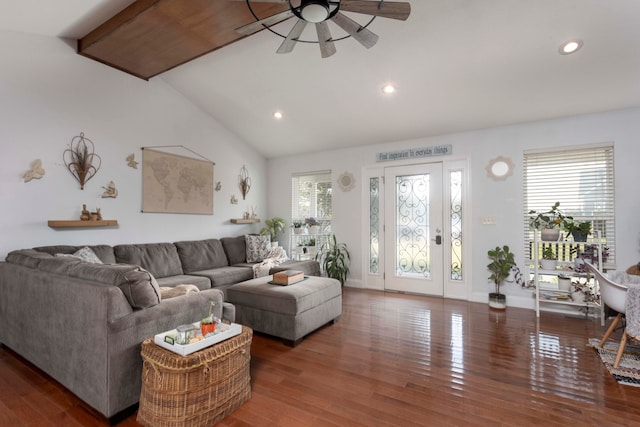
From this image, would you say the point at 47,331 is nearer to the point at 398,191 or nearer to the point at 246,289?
the point at 246,289

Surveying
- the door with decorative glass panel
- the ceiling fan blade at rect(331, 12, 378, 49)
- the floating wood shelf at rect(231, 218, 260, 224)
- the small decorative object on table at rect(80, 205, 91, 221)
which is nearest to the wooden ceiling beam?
the ceiling fan blade at rect(331, 12, 378, 49)

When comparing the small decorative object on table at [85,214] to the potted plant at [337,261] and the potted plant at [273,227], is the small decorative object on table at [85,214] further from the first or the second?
the potted plant at [337,261]

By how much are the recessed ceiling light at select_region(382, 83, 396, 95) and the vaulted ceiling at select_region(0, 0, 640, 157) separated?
0.25 feet

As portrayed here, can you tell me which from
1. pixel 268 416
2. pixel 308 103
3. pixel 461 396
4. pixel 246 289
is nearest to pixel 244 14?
pixel 308 103

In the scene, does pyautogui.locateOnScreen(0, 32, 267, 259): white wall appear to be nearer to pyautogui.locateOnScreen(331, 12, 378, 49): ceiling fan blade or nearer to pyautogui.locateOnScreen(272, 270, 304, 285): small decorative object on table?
pyautogui.locateOnScreen(272, 270, 304, 285): small decorative object on table

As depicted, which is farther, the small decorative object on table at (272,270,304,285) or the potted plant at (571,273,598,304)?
the potted plant at (571,273,598,304)

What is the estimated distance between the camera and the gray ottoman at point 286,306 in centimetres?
298

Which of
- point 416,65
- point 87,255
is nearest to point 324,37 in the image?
point 416,65

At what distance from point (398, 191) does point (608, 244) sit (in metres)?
2.76

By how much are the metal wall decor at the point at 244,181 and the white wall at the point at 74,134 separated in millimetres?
928

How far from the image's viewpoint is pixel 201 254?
459 cm

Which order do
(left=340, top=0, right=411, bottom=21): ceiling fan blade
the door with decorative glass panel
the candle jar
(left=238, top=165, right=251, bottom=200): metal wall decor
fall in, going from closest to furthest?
the candle jar < (left=340, top=0, right=411, bottom=21): ceiling fan blade < the door with decorative glass panel < (left=238, top=165, right=251, bottom=200): metal wall decor

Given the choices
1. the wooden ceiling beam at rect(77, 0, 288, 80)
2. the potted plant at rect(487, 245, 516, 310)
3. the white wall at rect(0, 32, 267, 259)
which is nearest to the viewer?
the wooden ceiling beam at rect(77, 0, 288, 80)

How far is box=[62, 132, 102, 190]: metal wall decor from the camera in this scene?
3.54 metres
